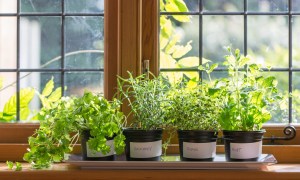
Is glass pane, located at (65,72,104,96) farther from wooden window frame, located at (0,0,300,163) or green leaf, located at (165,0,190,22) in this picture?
green leaf, located at (165,0,190,22)

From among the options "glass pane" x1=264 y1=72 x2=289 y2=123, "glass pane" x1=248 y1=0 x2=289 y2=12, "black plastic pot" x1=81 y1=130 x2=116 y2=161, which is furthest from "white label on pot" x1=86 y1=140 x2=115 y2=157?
"glass pane" x1=248 y1=0 x2=289 y2=12

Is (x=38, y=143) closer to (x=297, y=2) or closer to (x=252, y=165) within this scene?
(x=252, y=165)

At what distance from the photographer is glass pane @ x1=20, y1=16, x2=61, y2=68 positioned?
2.62m

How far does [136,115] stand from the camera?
2328 mm

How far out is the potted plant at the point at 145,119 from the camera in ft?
7.32

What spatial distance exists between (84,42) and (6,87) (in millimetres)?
402

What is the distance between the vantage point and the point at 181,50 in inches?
102

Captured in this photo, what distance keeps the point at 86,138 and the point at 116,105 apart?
172mm

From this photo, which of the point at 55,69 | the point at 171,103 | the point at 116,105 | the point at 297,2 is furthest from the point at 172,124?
the point at 297,2

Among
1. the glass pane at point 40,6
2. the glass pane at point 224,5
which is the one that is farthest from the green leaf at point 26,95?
the glass pane at point 224,5

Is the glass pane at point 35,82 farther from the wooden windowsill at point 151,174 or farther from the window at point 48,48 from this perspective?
the wooden windowsill at point 151,174

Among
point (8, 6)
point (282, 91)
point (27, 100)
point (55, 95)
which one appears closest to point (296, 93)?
point (282, 91)

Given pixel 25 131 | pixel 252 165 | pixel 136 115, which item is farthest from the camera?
pixel 25 131

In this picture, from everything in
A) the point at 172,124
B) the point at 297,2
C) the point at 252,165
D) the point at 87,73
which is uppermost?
the point at 297,2
